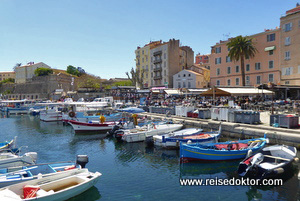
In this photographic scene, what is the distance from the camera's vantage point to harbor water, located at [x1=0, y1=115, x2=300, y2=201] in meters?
9.95

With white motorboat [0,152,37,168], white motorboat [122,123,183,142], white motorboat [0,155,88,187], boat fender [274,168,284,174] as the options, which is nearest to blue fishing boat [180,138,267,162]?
boat fender [274,168,284,174]

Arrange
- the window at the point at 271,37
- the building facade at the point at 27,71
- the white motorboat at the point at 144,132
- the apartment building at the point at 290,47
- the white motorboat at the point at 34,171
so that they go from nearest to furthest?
the white motorboat at the point at 34,171
the white motorboat at the point at 144,132
the apartment building at the point at 290,47
the window at the point at 271,37
the building facade at the point at 27,71

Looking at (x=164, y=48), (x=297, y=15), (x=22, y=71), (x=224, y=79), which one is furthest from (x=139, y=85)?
(x=22, y=71)

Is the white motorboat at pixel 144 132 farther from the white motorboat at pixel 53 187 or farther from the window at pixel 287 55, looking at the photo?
the window at pixel 287 55

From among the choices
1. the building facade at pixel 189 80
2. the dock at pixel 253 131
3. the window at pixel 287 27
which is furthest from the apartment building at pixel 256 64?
the dock at pixel 253 131

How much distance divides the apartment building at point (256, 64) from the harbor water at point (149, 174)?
2896 centimetres

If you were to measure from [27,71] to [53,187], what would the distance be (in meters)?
124

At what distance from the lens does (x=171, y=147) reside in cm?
1703

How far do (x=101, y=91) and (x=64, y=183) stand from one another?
64.3m

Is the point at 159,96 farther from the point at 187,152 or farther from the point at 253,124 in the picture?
the point at 187,152

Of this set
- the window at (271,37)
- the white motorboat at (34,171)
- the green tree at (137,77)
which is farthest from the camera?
the green tree at (137,77)

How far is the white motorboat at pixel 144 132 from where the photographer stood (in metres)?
19.8

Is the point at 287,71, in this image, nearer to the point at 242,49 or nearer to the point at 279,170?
the point at 242,49

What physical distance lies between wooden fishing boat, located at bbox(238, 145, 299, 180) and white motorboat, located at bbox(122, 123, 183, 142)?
9.53 metres
